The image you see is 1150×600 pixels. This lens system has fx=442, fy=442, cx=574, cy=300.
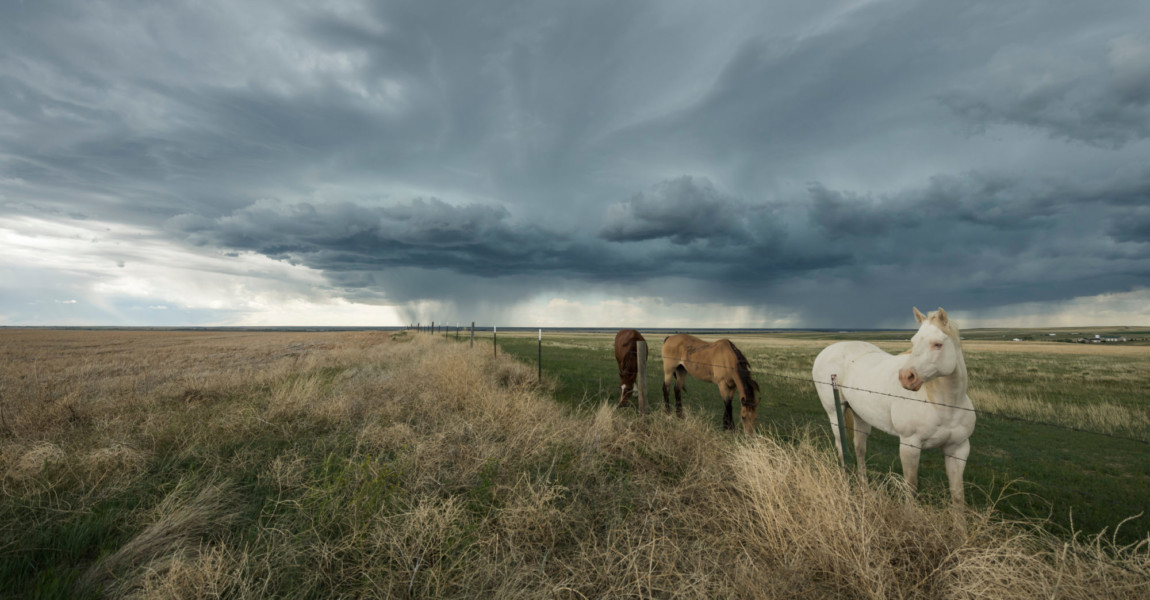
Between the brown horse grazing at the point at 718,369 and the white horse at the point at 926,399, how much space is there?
2.16 m

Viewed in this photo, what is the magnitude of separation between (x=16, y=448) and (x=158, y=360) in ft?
64.9

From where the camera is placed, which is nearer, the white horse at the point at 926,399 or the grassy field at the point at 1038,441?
the white horse at the point at 926,399

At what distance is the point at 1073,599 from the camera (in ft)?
8.48

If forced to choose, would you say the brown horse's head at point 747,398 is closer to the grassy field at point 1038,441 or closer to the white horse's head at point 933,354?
the grassy field at point 1038,441

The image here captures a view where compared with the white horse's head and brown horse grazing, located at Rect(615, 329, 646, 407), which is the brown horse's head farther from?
the white horse's head

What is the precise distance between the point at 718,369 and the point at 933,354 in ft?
17.3

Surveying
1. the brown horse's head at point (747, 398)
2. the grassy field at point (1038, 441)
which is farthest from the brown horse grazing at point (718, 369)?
the grassy field at point (1038, 441)

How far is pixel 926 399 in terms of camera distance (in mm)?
4301

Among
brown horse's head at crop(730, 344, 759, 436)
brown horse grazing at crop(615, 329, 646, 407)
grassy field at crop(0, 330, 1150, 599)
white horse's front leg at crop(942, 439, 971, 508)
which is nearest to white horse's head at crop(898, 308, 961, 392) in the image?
white horse's front leg at crop(942, 439, 971, 508)

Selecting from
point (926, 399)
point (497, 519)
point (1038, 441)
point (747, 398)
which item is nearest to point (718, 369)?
point (747, 398)

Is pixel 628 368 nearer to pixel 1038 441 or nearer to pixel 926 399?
pixel 926 399

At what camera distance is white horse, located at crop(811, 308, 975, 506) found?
3.99 metres

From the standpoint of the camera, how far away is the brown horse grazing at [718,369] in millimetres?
7773

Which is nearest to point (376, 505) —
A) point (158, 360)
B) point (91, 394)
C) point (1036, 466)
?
point (1036, 466)
